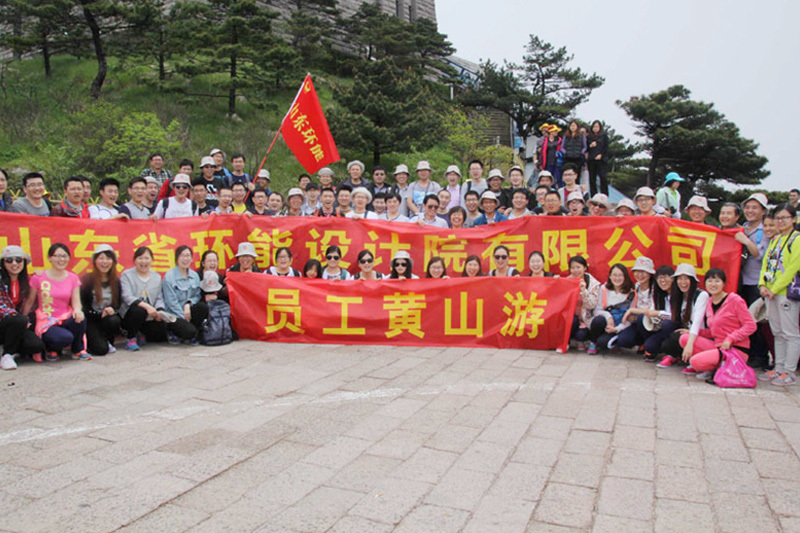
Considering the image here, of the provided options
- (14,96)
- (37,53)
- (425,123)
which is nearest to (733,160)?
(425,123)

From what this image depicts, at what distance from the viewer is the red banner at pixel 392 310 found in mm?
6969

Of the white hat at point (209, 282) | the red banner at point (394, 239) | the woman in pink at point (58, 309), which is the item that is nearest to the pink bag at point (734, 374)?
the red banner at point (394, 239)

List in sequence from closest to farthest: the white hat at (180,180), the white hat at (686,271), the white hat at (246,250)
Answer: the white hat at (686,271)
the white hat at (246,250)
the white hat at (180,180)

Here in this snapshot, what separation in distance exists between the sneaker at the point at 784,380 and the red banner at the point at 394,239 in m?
1.41

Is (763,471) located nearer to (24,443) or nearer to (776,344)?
(776,344)

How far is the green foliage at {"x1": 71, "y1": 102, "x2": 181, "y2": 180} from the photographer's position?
1717cm

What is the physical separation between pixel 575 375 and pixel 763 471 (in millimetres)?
2207

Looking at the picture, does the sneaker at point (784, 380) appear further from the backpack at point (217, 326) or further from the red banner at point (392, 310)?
the backpack at point (217, 326)

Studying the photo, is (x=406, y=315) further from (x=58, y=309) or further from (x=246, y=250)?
(x=58, y=309)

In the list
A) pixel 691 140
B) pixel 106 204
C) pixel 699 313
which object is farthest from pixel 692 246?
pixel 691 140

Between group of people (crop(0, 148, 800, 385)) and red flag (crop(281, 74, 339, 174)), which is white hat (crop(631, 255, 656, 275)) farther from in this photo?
red flag (crop(281, 74, 339, 174))

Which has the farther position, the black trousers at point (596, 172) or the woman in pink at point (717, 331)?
the black trousers at point (596, 172)

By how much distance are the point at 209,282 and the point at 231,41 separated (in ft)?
59.7

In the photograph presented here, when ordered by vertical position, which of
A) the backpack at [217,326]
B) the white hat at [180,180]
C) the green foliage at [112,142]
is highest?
the green foliage at [112,142]
